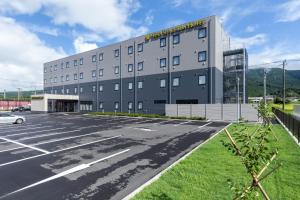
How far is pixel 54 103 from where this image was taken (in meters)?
51.8

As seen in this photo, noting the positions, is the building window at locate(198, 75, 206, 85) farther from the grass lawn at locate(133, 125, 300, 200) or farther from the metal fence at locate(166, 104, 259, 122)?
the grass lawn at locate(133, 125, 300, 200)

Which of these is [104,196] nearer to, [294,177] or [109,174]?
[109,174]

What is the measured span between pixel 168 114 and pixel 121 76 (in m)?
14.9

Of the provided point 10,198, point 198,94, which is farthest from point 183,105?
point 10,198

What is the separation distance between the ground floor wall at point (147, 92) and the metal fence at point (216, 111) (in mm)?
1332

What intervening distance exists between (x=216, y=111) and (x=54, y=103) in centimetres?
4049

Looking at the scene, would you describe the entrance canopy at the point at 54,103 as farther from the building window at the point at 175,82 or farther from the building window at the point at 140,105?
the building window at the point at 175,82

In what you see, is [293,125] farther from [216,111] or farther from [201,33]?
[201,33]

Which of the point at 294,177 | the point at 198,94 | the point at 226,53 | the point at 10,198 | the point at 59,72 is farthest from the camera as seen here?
the point at 59,72

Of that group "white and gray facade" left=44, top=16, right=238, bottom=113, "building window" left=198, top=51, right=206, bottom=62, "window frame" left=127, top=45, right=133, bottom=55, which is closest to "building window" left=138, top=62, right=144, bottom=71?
"white and gray facade" left=44, top=16, right=238, bottom=113

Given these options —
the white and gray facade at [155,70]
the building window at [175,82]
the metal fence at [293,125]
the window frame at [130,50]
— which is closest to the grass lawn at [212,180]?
the metal fence at [293,125]

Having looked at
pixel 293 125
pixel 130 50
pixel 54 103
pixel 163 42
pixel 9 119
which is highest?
pixel 163 42

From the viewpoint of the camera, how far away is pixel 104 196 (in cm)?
598

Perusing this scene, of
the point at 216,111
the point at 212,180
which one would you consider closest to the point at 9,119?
the point at 212,180
